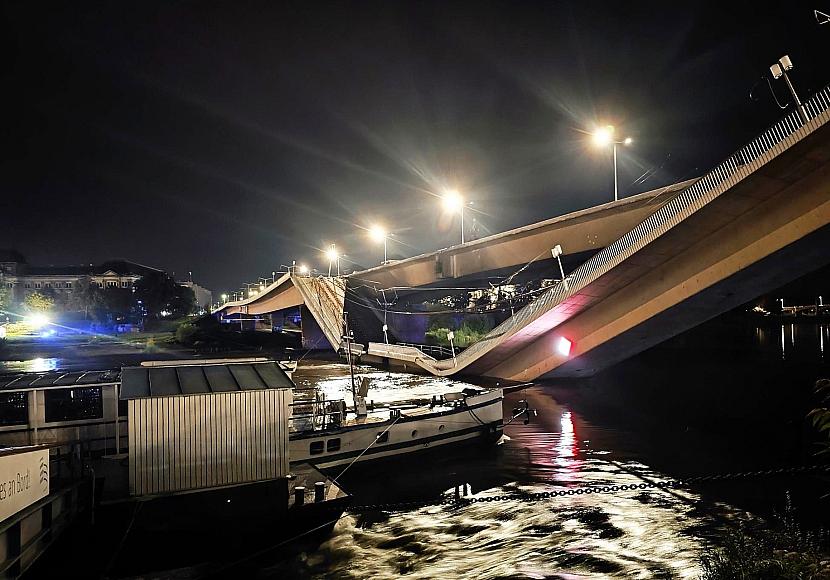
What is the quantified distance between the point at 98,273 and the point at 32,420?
175 m

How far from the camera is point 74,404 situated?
14219 millimetres

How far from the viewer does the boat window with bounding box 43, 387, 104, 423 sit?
547 inches

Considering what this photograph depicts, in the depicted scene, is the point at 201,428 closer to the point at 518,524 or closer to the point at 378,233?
the point at 518,524

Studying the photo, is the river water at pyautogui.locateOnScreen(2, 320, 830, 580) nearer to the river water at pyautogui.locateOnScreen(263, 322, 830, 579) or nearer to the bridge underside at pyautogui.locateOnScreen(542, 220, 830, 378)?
the river water at pyautogui.locateOnScreen(263, 322, 830, 579)

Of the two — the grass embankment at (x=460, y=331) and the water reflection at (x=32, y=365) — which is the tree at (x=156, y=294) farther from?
the grass embankment at (x=460, y=331)

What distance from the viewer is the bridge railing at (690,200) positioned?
20391mm

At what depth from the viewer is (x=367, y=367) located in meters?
49.2

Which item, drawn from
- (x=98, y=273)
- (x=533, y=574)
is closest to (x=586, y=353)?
(x=533, y=574)

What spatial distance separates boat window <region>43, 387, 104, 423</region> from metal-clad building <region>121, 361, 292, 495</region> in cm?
206

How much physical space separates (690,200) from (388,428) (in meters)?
17.0

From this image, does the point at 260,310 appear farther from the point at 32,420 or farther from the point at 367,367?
the point at 32,420

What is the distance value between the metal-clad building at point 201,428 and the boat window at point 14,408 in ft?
9.73

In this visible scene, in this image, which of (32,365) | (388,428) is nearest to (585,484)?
(388,428)

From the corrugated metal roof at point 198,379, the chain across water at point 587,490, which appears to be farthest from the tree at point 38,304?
the chain across water at point 587,490
